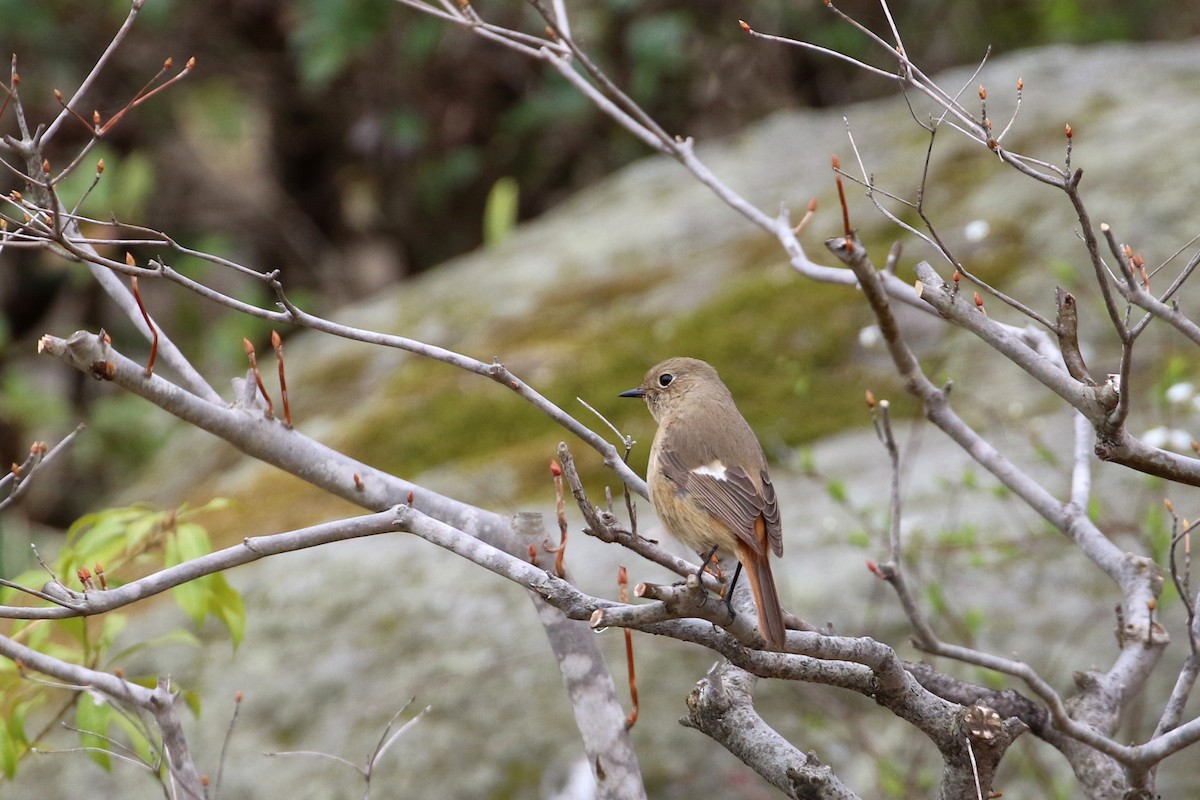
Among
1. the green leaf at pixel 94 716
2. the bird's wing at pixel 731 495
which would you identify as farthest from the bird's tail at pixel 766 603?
the green leaf at pixel 94 716

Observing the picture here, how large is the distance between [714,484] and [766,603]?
0.74 m

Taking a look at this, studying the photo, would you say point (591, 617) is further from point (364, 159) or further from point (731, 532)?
point (364, 159)

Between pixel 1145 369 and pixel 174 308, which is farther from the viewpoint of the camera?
pixel 174 308

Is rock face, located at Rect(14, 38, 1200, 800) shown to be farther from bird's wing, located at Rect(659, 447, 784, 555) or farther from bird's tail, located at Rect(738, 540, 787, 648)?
bird's tail, located at Rect(738, 540, 787, 648)

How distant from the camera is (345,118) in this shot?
9.53 m

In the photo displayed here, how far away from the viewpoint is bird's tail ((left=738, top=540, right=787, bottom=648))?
2.17 meters

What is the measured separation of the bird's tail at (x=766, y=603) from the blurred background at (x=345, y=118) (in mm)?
5429

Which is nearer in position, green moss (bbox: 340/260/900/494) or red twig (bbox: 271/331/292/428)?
red twig (bbox: 271/331/292/428)

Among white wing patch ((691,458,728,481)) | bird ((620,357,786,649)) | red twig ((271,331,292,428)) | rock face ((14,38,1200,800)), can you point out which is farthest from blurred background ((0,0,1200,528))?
red twig ((271,331,292,428))

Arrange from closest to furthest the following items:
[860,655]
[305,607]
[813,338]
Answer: [860,655], [305,607], [813,338]

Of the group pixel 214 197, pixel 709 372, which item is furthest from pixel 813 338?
pixel 214 197

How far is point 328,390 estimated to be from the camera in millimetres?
6219

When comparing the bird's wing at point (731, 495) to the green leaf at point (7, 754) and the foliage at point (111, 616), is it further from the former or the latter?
the green leaf at point (7, 754)

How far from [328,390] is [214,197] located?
13.3 feet
